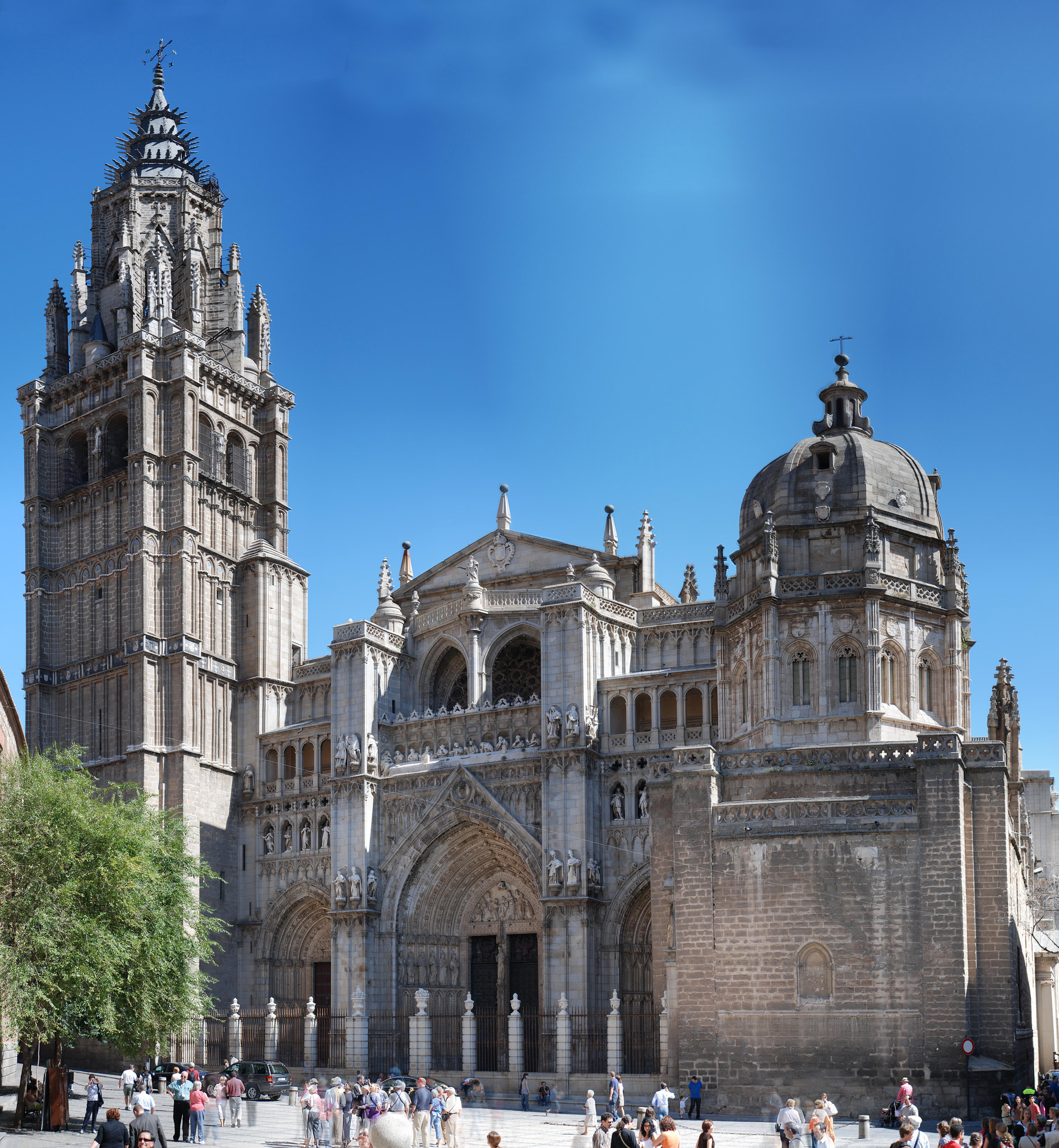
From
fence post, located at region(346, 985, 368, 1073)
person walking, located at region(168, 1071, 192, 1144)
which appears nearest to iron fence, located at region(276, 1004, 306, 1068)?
fence post, located at region(346, 985, 368, 1073)

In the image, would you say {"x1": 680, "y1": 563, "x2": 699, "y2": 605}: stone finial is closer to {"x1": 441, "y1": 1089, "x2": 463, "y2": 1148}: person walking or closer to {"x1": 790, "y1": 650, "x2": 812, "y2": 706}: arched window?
{"x1": 790, "y1": 650, "x2": 812, "y2": 706}: arched window

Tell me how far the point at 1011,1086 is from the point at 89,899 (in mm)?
18783

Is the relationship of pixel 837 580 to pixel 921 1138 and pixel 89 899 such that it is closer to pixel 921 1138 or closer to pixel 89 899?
pixel 89 899

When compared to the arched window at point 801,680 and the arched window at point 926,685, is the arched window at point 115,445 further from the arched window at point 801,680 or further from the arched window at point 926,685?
the arched window at point 926,685

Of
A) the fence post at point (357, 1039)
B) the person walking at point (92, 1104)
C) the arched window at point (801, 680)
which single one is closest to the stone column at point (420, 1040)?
the fence post at point (357, 1039)

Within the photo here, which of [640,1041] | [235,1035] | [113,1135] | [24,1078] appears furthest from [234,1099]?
[113,1135]

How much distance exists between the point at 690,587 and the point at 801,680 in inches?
463

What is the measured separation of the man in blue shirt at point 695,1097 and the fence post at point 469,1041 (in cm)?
1133

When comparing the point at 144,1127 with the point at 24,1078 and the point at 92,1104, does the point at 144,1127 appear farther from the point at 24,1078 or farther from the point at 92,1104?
the point at 24,1078

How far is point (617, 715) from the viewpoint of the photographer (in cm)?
4631

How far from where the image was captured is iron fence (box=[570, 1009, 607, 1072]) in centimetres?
4141

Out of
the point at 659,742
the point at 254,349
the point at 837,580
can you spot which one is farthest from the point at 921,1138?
the point at 254,349

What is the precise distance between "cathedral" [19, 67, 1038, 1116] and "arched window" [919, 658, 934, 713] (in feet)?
0.40

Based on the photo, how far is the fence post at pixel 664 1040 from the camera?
110 ft
